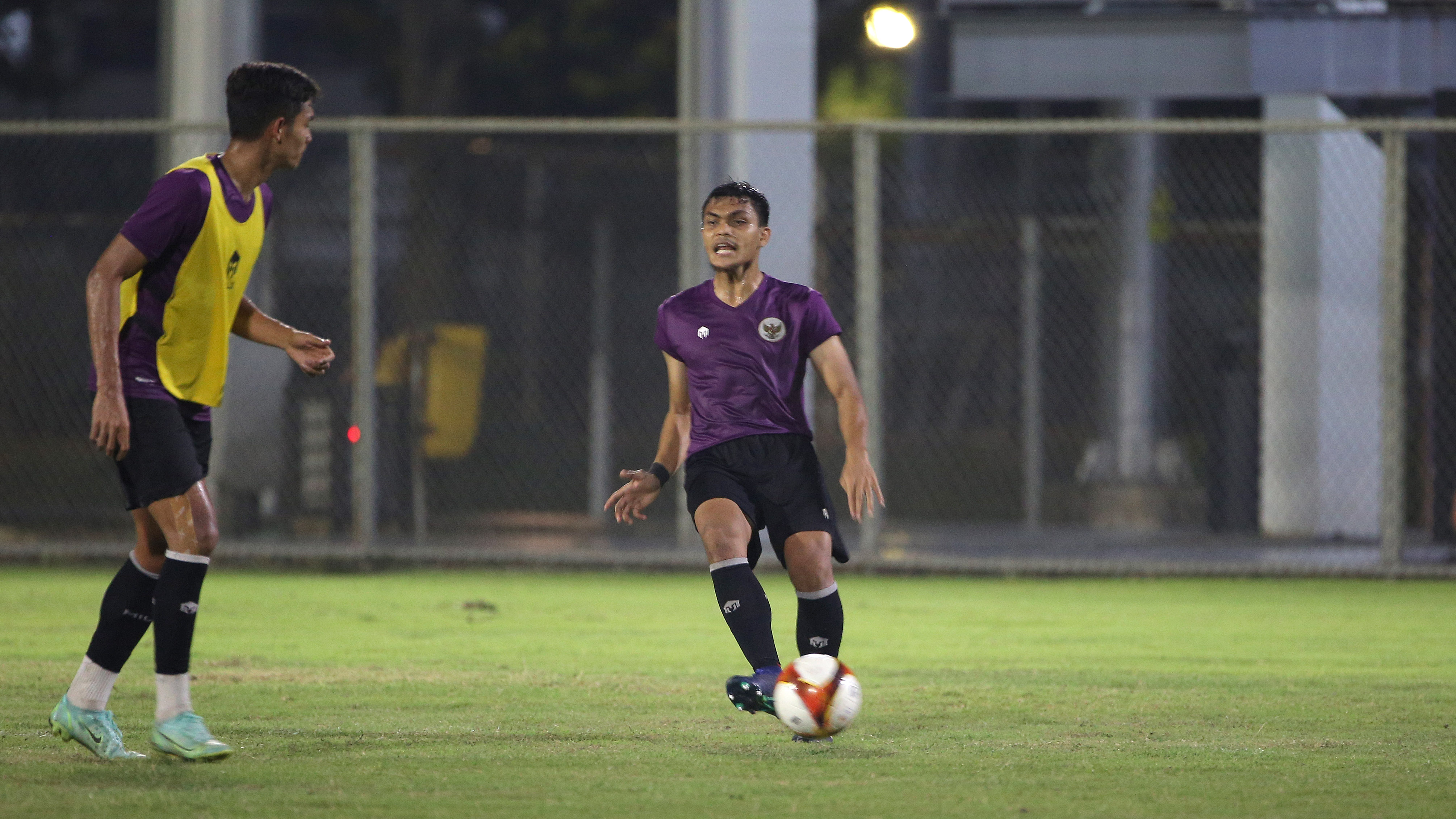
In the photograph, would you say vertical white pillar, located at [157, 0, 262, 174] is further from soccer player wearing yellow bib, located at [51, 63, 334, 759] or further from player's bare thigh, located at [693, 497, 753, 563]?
player's bare thigh, located at [693, 497, 753, 563]

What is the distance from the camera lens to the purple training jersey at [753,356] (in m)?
5.16

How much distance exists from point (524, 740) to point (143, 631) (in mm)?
1103

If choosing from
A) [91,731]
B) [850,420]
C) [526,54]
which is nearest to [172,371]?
[91,731]

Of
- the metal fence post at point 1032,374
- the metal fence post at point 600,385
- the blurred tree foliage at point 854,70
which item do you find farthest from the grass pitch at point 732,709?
the blurred tree foliage at point 854,70

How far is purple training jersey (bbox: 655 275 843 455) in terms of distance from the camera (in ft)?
16.9

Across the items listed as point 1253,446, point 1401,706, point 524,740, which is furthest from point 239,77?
point 1253,446

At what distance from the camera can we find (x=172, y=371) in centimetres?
469

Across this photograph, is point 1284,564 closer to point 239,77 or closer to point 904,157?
point 239,77

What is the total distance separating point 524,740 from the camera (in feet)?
15.9

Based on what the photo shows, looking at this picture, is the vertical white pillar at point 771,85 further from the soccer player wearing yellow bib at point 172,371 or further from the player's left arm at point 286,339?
the soccer player wearing yellow bib at point 172,371

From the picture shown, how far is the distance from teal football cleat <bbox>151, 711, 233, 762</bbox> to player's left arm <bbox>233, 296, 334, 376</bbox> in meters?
1.00

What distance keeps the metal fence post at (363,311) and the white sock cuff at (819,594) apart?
5424mm

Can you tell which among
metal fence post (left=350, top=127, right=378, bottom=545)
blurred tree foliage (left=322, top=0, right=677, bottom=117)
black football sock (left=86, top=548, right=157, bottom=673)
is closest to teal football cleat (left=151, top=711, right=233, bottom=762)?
black football sock (left=86, top=548, right=157, bottom=673)

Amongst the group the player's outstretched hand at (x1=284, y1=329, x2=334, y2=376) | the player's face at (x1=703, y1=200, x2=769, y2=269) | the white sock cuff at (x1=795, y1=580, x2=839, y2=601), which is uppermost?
the player's face at (x1=703, y1=200, x2=769, y2=269)
